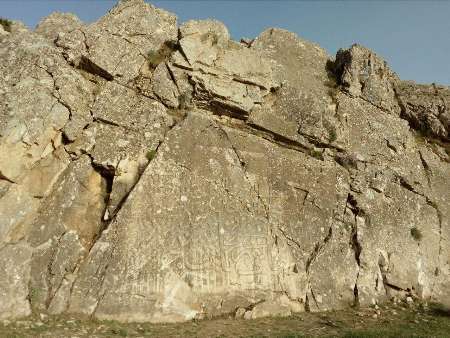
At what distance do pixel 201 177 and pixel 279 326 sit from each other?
4849 millimetres

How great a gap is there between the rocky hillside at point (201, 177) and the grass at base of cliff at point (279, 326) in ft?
1.35

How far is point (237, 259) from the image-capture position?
12.7 meters

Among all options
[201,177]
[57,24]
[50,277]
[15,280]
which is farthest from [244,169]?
[57,24]

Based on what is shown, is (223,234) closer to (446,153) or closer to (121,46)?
(121,46)

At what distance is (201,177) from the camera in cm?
1348

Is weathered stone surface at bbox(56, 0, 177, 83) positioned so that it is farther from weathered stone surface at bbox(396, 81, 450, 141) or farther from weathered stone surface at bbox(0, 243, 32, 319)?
weathered stone surface at bbox(396, 81, 450, 141)

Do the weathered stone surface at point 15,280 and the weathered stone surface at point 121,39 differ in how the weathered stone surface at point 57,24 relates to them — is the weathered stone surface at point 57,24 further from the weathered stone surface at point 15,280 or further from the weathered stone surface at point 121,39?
the weathered stone surface at point 15,280

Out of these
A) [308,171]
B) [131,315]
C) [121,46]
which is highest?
[121,46]

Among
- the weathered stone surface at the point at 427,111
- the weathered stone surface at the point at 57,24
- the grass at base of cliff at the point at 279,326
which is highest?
the weathered stone surface at the point at 57,24

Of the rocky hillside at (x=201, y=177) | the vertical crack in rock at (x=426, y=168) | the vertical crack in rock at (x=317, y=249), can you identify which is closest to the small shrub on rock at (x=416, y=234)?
the rocky hillside at (x=201, y=177)

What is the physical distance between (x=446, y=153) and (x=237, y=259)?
36.9 ft

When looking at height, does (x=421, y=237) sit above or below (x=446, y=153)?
below

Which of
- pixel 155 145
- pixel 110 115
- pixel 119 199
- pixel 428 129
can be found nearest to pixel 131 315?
pixel 119 199

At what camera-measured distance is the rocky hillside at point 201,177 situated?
11.7 metres
